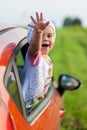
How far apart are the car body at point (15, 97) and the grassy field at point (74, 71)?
4650mm

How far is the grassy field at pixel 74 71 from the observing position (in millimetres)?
10766

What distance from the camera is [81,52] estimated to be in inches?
1037

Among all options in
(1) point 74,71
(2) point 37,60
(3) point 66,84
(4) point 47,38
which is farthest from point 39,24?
(1) point 74,71

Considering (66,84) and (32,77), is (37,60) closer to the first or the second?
(32,77)

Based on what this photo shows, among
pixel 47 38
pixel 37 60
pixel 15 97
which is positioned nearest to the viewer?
pixel 15 97

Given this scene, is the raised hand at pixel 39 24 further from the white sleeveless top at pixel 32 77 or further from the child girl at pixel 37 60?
the white sleeveless top at pixel 32 77

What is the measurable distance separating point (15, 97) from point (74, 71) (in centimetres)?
1452

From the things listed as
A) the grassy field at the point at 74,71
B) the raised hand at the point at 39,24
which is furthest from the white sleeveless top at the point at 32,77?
the grassy field at the point at 74,71

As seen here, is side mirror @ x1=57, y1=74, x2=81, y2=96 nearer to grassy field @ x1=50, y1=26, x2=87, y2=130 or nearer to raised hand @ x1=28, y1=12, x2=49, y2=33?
raised hand @ x1=28, y1=12, x2=49, y2=33

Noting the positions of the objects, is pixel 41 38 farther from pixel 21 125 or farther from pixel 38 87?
pixel 21 125

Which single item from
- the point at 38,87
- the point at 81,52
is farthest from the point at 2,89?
the point at 81,52

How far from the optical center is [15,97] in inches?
174

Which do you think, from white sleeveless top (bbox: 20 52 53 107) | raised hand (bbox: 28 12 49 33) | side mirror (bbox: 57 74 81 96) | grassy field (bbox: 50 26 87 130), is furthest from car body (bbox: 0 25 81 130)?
grassy field (bbox: 50 26 87 130)

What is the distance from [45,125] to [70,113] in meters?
6.50
